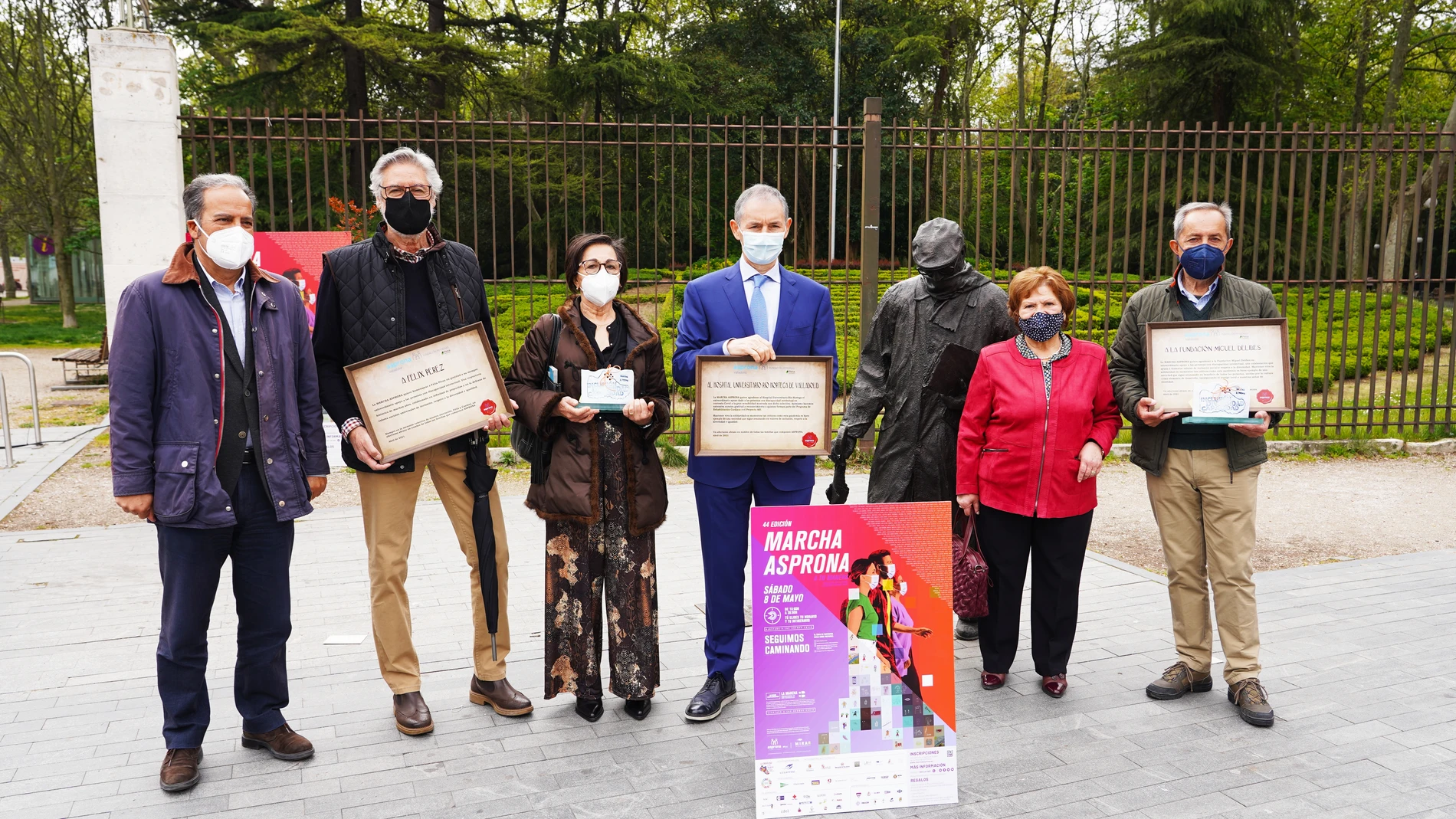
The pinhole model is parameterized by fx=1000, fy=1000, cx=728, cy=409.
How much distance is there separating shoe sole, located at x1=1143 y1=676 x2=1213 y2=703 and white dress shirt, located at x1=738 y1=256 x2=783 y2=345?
2.27 m

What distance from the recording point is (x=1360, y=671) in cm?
466

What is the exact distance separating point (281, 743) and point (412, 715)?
49cm

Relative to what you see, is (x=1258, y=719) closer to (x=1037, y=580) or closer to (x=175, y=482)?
(x=1037, y=580)

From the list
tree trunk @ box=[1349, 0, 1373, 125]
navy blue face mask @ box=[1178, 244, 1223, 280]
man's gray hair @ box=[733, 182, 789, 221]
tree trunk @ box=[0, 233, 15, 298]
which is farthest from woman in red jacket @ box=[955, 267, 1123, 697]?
tree trunk @ box=[0, 233, 15, 298]

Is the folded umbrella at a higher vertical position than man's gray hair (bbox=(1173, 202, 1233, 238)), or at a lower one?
lower

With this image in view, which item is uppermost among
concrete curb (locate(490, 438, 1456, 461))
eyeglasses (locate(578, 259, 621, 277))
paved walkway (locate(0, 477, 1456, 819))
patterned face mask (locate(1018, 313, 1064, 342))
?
eyeglasses (locate(578, 259, 621, 277))

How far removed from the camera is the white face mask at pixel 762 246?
13.2 feet

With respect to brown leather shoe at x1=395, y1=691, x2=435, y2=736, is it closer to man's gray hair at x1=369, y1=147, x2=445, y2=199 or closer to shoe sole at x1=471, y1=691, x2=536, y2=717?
shoe sole at x1=471, y1=691, x2=536, y2=717

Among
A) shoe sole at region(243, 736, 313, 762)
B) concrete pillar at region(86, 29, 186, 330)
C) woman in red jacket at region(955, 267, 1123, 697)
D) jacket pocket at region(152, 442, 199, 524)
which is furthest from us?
concrete pillar at region(86, 29, 186, 330)

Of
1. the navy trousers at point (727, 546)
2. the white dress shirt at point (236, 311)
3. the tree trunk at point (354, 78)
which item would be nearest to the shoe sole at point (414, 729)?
the navy trousers at point (727, 546)

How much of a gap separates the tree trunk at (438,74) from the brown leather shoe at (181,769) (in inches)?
758

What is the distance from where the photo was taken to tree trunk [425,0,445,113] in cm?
2193

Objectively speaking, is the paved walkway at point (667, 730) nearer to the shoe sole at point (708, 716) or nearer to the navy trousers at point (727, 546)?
the shoe sole at point (708, 716)

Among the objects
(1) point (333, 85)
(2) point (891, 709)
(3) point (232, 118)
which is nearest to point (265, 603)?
(2) point (891, 709)
